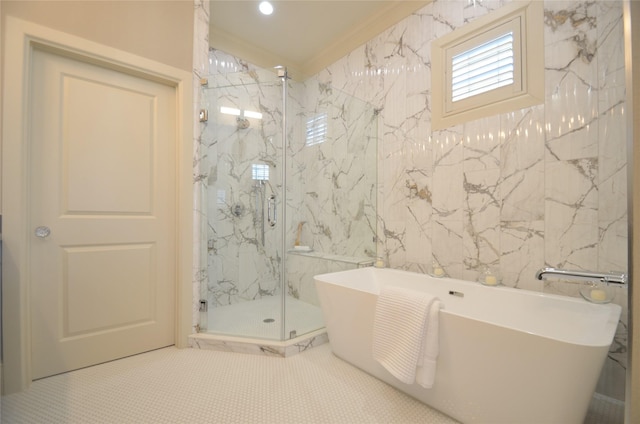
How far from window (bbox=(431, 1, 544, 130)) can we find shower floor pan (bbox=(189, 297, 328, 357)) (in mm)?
1982

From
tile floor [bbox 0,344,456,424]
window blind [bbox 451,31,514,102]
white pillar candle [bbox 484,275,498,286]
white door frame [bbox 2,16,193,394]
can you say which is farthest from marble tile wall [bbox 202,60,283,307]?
white pillar candle [bbox 484,275,498,286]

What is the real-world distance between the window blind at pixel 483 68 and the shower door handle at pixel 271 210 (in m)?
1.79

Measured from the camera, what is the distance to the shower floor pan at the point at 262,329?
211 centimetres

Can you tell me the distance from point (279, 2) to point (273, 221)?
202 cm

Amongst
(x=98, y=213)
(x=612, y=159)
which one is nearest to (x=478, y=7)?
(x=612, y=159)

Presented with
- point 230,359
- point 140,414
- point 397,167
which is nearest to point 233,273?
point 230,359

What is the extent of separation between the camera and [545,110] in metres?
1.78

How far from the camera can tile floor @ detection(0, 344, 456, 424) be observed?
1437 mm

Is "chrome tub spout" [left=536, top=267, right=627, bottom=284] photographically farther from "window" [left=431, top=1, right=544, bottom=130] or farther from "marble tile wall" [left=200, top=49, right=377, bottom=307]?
"marble tile wall" [left=200, top=49, right=377, bottom=307]

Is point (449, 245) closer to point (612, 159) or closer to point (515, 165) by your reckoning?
point (515, 165)

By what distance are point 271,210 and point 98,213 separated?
4.48ft

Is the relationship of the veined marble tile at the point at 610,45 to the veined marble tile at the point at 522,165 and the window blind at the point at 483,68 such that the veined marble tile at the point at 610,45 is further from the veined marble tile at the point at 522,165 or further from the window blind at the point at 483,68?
the window blind at the point at 483,68

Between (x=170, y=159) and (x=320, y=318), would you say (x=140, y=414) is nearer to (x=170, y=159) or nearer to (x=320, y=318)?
(x=320, y=318)

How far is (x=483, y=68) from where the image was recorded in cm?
205
